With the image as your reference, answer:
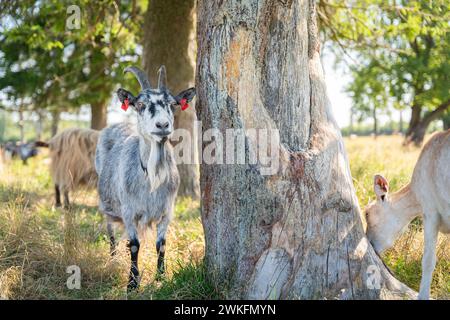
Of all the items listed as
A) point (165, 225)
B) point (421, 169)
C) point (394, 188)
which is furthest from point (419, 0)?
point (165, 225)

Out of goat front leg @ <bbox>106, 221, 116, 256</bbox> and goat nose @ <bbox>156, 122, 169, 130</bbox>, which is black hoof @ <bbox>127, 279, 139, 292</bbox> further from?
goat nose @ <bbox>156, 122, 169, 130</bbox>

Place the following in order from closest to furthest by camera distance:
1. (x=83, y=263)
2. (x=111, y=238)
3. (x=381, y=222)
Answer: (x=83, y=263) < (x=381, y=222) < (x=111, y=238)

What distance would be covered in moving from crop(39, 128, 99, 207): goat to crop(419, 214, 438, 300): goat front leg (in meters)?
5.85

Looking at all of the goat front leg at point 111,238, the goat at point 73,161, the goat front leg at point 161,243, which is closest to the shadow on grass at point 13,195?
the goat at point 73,161

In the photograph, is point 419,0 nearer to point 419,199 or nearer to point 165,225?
point 419,199

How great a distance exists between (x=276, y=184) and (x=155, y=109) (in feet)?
4.33

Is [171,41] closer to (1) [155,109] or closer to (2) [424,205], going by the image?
(1) [155,109]

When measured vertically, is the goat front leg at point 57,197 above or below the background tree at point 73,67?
below

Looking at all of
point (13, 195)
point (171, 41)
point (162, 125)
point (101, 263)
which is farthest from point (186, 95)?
point (171, 41)

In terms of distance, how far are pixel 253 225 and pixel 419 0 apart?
6.18 m

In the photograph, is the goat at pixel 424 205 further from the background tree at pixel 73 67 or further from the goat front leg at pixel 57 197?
the background tree at pixel 73 67

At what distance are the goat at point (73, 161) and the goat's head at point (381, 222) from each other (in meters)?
5.18

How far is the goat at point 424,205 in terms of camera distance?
455cm

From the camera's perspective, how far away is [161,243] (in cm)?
521
